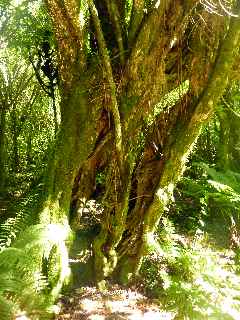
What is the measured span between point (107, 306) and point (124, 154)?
1629 mm

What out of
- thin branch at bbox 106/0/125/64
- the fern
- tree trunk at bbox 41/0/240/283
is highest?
thin branch at bbox 106/0/125/64

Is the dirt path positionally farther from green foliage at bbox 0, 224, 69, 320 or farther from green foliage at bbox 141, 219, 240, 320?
green foliage at bbox 0, 224, 69, 320

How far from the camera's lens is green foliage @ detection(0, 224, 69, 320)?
380cm

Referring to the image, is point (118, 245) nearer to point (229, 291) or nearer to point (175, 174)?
point (175, 174)

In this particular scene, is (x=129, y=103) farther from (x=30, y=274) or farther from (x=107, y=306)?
(x=107, y=306)

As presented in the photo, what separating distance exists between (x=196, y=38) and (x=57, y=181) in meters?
2.20

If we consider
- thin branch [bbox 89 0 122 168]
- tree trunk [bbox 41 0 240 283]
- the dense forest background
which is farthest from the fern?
thin branch [bbox 89 0 122 168]

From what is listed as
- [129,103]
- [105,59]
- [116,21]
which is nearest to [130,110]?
[129,103]

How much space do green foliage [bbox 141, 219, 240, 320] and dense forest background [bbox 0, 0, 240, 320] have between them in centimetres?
1

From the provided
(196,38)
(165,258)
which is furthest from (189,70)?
(165,258)

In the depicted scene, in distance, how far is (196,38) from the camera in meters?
5.16

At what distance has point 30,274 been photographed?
163 inches

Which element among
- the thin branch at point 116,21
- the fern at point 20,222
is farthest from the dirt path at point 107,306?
the thin branch at point 116,21

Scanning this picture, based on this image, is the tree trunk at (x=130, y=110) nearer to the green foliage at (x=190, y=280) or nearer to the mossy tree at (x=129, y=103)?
the mossy tree at (x=129, y=103)
